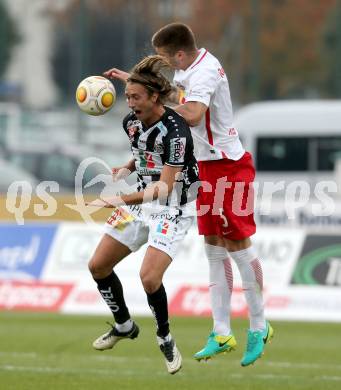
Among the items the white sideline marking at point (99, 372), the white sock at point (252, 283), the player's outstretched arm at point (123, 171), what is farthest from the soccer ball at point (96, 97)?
the white sideline marking at point (99, 372)

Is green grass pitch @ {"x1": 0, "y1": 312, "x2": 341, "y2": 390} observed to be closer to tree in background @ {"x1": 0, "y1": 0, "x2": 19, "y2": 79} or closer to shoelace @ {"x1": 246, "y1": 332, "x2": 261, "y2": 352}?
shoelace @ {"x1": 246, "y1": 332, "x2": 261, "y2": 352}

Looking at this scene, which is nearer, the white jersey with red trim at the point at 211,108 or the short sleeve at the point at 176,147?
the short sleeve at the point at 176,147

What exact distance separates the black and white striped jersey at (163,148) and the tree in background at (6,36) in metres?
54.9

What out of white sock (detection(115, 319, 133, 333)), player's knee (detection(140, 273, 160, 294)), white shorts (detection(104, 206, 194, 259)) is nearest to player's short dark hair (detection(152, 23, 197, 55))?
white shorts (detection(104, 206, 194, 259))

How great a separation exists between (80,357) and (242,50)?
39.2 m

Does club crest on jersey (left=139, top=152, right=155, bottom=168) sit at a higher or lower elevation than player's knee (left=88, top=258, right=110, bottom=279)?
higher

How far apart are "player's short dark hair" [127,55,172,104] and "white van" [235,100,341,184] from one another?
64.4 feet

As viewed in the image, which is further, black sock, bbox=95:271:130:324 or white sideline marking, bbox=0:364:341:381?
white sideline marking, bbox=0:364:341:381

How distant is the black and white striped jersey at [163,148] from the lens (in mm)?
9555

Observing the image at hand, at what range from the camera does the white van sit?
29344 millimetres

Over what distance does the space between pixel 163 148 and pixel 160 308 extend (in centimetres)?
128

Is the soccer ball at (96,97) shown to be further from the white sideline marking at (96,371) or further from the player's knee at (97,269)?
the white sideline marking at (96,371)

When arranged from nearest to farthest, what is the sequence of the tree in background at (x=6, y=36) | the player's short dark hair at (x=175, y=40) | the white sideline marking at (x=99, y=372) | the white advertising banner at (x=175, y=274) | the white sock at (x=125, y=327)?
the player's short dark hair at (x=175, y=40), the white sock at (x=125, y=327), the white sideline marking at (x=99, y=372), the white advertising banner at (x=175, y=274), the tree in background at (x=6, y=36)

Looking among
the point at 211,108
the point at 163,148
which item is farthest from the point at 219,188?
the point at 163,148
